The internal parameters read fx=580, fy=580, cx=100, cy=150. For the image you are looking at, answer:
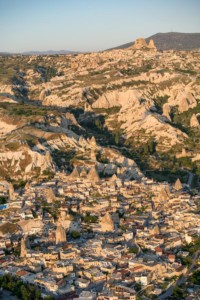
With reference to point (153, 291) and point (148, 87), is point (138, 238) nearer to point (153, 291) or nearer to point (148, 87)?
point (153, 291)

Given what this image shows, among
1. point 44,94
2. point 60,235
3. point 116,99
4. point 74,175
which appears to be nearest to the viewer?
point 60,235

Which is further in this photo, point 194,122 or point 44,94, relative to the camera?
point 44,94

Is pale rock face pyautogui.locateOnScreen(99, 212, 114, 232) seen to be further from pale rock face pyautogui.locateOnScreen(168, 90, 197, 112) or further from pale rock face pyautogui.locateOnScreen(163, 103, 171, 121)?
pale rock face pyautogui.locateOnScreen(168, 90, 197, 112)

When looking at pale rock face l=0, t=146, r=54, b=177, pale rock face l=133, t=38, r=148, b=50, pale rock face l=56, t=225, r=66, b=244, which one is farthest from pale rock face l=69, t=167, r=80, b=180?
pale rock face l=133, t=38, r=148, b=50

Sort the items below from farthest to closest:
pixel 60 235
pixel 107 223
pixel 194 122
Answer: pixel 194 122 → pixel 107 223 → pixel 60 235

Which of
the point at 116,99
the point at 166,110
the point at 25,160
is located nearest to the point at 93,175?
the point at 25,160

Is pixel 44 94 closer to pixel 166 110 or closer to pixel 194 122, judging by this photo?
pixel 166 110
